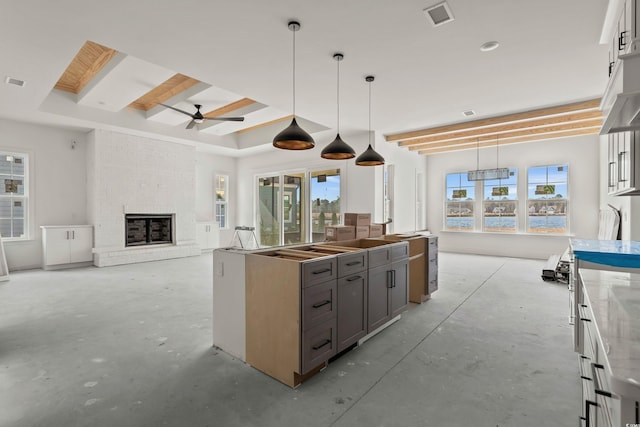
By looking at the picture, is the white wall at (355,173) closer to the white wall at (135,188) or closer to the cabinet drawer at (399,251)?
the white wall at (135,188)

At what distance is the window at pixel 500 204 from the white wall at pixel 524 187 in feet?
0.56

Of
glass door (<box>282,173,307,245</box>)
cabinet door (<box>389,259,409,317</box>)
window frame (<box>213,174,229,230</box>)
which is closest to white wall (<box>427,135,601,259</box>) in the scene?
glass door (<box>282,173,307,245</box>)

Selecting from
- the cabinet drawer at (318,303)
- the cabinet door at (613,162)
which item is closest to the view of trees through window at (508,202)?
the cabinet door at (613,162)

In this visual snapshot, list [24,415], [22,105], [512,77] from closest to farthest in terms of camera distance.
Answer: [24,415]
[512,77]
[22,105]

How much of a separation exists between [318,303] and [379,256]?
3.40ft

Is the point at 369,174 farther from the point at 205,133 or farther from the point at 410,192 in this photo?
the point at 205,133

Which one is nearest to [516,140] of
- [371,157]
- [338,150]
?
[371,157]

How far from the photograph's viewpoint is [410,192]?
900cm

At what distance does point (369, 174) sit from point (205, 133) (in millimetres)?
4683

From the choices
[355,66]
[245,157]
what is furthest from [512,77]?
[245,157]

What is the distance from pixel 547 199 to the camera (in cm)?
823

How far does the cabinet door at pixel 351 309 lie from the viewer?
2680 millimetres

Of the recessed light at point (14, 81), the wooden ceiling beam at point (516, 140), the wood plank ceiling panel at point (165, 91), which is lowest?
the wooden ceiling beam at point (516, 140)

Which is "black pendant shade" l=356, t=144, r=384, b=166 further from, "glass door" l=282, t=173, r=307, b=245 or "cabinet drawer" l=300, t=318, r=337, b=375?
"glass door" l=282, t=173, r=307, b=245
